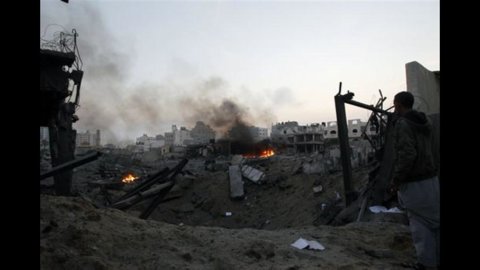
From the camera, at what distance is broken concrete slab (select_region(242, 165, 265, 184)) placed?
1858 centimetres

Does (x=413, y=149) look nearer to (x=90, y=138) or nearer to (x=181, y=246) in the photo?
(x=181, y=246)

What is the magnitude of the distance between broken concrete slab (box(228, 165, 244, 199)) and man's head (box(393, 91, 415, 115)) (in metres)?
13.7

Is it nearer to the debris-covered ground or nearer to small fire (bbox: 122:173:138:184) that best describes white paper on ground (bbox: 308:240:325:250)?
the debris-covered ground

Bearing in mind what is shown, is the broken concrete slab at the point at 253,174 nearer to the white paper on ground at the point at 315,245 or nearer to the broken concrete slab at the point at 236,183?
the broken concrete slab at the point at 236,183

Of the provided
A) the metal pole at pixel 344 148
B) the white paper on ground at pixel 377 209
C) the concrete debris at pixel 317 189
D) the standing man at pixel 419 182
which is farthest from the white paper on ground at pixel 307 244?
the concrete debris at pixel 317 189

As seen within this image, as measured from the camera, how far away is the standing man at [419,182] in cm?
395

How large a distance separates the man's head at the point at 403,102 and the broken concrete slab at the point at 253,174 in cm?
1438

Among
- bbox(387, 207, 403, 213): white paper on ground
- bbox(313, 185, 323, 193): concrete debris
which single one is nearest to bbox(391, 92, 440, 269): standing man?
bbox(387, 207, 403, 213): white paper on ground

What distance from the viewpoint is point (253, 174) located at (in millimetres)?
19156

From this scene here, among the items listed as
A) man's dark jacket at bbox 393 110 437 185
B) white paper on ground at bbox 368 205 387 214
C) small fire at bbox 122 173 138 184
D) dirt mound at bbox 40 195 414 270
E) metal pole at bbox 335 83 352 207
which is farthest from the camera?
small fire at bbox 122 173 138 184

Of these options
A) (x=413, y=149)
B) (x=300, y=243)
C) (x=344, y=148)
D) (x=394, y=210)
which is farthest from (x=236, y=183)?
(x=413, y=149)

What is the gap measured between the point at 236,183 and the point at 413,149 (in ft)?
48.0
